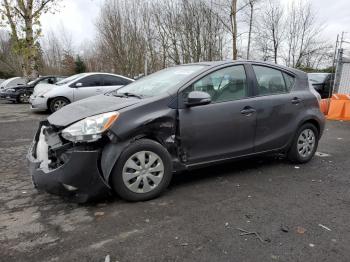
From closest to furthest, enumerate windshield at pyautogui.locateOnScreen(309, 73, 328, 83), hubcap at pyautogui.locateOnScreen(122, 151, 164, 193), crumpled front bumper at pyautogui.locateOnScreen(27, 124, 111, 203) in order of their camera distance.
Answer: crumpled front bumper at pyautogui.locateOnScreen(27, 124, 111, 203)
hubcap at pyautogui.locateOnScreen(122, 151, 164, 193)
windshield at pyautogui.locateOnScreen(309, 73, 328, 83)

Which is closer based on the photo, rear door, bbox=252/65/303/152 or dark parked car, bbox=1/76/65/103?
rear door, bbox=252/65/303/152

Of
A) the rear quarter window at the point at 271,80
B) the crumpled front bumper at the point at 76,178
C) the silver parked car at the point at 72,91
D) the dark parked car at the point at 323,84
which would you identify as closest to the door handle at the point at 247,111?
the rear quarter window at the point at 271,80

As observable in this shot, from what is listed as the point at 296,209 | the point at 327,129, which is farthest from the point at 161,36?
the point at 296,209

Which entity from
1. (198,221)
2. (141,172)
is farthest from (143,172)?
(198,221)

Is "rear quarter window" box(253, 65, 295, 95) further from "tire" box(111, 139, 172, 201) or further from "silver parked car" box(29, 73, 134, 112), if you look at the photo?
"silver parked car" box(29, 73, 134, 112)

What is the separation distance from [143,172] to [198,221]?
828 millimetres

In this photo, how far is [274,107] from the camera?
15.6 feet

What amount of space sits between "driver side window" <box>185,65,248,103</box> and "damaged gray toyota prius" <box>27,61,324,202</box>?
1cm

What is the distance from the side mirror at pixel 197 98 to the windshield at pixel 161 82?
29 cm

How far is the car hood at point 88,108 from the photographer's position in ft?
12.2

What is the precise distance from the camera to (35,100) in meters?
11.6

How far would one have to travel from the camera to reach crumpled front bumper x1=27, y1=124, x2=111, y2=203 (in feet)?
11.1

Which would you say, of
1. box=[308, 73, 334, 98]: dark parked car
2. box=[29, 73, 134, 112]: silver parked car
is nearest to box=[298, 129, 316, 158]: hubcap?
box=[29, 73, 134, 112]: silver parked car

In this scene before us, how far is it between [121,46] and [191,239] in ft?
95.6
